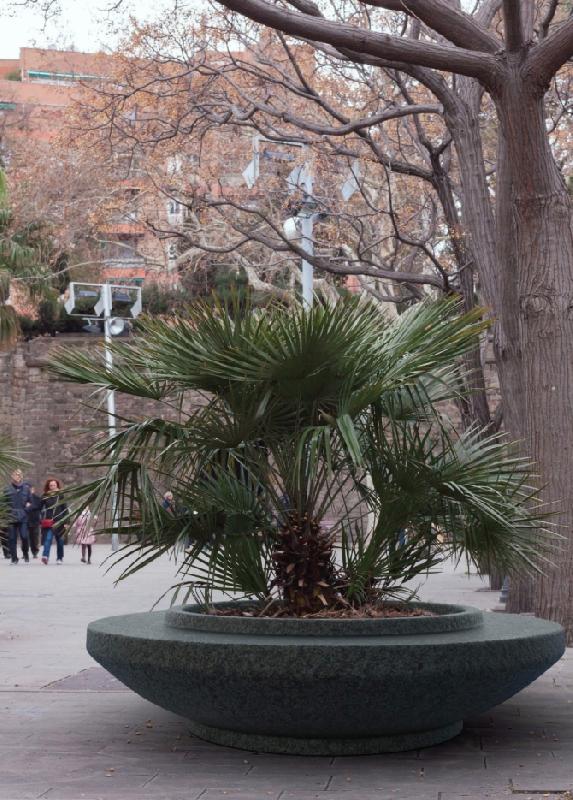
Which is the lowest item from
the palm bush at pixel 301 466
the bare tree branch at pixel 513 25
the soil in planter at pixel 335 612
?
the soil in planter at pixel 335 612

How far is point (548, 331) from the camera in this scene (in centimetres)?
1046

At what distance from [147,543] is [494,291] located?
7.50m

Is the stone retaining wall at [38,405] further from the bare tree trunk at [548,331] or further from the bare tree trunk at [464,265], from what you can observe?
the bare tree trunk at [548,331]

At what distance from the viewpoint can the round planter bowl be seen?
5.90m

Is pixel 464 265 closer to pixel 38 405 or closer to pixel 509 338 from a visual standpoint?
pixel 509 338

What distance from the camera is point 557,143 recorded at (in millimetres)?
22797

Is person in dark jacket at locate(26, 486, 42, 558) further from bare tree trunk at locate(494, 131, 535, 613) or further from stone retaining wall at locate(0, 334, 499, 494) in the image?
bare tree trunk at locate(494, 131, 535, 613)

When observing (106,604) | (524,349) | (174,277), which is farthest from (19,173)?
(524,349)

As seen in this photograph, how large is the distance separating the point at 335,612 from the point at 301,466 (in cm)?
75

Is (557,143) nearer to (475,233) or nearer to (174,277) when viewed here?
(475,233)

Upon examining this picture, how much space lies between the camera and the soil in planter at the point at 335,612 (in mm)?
6668

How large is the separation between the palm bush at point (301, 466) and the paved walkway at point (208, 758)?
852 millimetres

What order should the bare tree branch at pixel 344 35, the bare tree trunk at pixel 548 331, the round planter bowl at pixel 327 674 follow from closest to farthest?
1. the round planter bowl at pixel 327 674
2. the bare tree branch at pixel 344 35
3. the bare tree trunk at pixel 548 331

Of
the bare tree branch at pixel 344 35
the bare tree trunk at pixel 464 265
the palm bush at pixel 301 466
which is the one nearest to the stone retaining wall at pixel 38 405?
the bare tree trunk at pixel 464 265
